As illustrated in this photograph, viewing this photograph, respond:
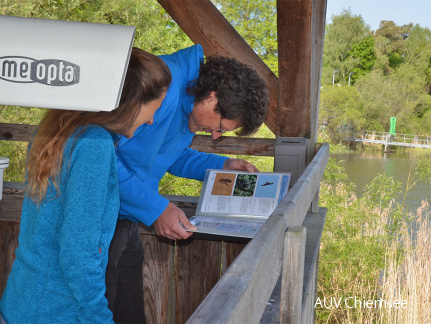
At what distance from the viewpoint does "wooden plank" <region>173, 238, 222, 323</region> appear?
2.51 meters

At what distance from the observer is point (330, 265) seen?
608 centimetres

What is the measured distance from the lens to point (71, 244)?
109 centimetres

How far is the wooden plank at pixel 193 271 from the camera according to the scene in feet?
8.22

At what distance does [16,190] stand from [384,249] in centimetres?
479

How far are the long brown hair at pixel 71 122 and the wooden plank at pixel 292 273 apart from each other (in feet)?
1.42

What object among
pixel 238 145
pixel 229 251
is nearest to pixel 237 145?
pixel 238 145

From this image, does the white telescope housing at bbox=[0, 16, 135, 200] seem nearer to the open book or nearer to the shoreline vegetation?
the shoreline vegetation

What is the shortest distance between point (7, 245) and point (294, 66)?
1559 mm

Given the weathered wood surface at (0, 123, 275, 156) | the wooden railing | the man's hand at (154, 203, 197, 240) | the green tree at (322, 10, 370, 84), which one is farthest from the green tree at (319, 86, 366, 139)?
the man's hand at (154, 203, 197, 240)

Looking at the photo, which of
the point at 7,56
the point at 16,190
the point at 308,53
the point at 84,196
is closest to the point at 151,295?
the point at 16,190

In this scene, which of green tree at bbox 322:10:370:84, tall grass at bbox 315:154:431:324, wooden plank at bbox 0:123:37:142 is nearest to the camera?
wooden plank at bbox 0:123:37:142

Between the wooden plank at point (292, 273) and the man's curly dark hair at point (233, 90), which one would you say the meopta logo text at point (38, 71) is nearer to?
the wooden plank at point (292, 273)

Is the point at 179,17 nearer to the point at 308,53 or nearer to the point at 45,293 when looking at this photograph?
the point at 308,53

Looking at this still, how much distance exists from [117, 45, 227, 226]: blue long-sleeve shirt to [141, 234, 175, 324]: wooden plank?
67 centimetres
